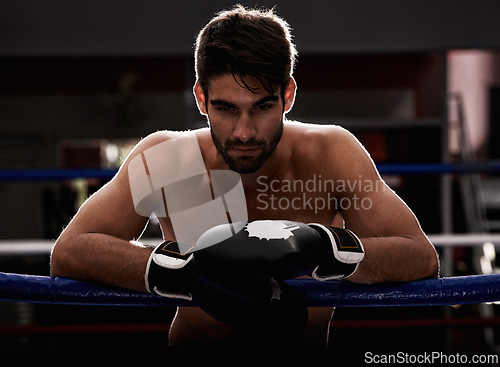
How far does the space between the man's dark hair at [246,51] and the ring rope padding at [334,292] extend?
0.43 metres

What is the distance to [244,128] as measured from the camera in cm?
99

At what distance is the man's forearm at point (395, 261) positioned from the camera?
2.61ft

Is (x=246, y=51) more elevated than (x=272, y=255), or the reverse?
(x=246, y=51)

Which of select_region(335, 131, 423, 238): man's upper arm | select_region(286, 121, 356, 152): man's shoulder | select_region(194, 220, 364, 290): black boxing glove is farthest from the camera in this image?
select_region(286, 121, 356, 152): man's shoulder

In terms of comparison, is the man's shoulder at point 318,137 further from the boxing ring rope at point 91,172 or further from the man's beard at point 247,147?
the boxing ring rope at point 91,172

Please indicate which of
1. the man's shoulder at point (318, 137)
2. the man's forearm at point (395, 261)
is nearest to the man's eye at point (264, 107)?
the man's shoulder at point (318, 137)

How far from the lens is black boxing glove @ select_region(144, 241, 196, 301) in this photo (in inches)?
28.2

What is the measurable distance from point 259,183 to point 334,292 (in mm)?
476

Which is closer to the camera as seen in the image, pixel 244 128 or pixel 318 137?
pixel 244 128

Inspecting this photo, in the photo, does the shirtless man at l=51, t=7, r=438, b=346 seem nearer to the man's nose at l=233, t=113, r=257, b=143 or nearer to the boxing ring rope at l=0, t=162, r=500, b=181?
the man's nose at l=233, t=113, r=257, b=143

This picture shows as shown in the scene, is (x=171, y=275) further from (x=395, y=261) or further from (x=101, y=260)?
(x=395, y=261)

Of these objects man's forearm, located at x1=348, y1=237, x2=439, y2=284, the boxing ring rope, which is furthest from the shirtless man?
the boxing ring rope

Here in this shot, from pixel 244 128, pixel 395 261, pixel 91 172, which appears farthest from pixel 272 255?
pixel 91 172

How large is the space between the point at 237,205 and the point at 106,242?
363mm
